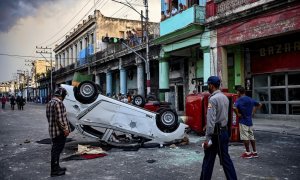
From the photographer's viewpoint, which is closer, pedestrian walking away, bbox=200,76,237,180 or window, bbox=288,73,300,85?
pedestrian walking away, bbox=200,76,237,180

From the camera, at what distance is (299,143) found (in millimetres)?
9430

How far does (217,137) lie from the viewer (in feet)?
15.9

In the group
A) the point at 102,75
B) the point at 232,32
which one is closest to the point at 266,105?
the point at 232,32

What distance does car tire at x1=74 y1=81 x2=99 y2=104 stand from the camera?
867cm

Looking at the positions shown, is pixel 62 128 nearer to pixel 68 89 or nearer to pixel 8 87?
pixel 68 89

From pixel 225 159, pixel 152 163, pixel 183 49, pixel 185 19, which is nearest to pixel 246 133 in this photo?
pixel 152 163

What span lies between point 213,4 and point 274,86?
222 inches

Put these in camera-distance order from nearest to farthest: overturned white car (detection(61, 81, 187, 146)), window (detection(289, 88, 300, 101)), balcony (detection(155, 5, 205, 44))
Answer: overturned white car (detection(61, 81, 187, 146)) → window (detection(289, 88, 300, 101)) → balcony (detection(155, 5, 205, 44))

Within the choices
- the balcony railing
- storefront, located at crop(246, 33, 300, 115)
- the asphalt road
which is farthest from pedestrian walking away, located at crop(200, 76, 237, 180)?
the balcony railing

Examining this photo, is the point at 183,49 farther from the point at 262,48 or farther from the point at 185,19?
the point at 262,48

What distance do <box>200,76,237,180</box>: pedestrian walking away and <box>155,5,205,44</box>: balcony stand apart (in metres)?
14.0

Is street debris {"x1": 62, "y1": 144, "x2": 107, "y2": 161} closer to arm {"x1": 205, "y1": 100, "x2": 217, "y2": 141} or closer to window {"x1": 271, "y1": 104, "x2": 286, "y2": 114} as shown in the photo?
arm {"x1": 205, "y1": 100, "x2": 217, "y2": 141}

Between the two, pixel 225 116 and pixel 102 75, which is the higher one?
pixel 102 75

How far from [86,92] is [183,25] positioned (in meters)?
11.9
